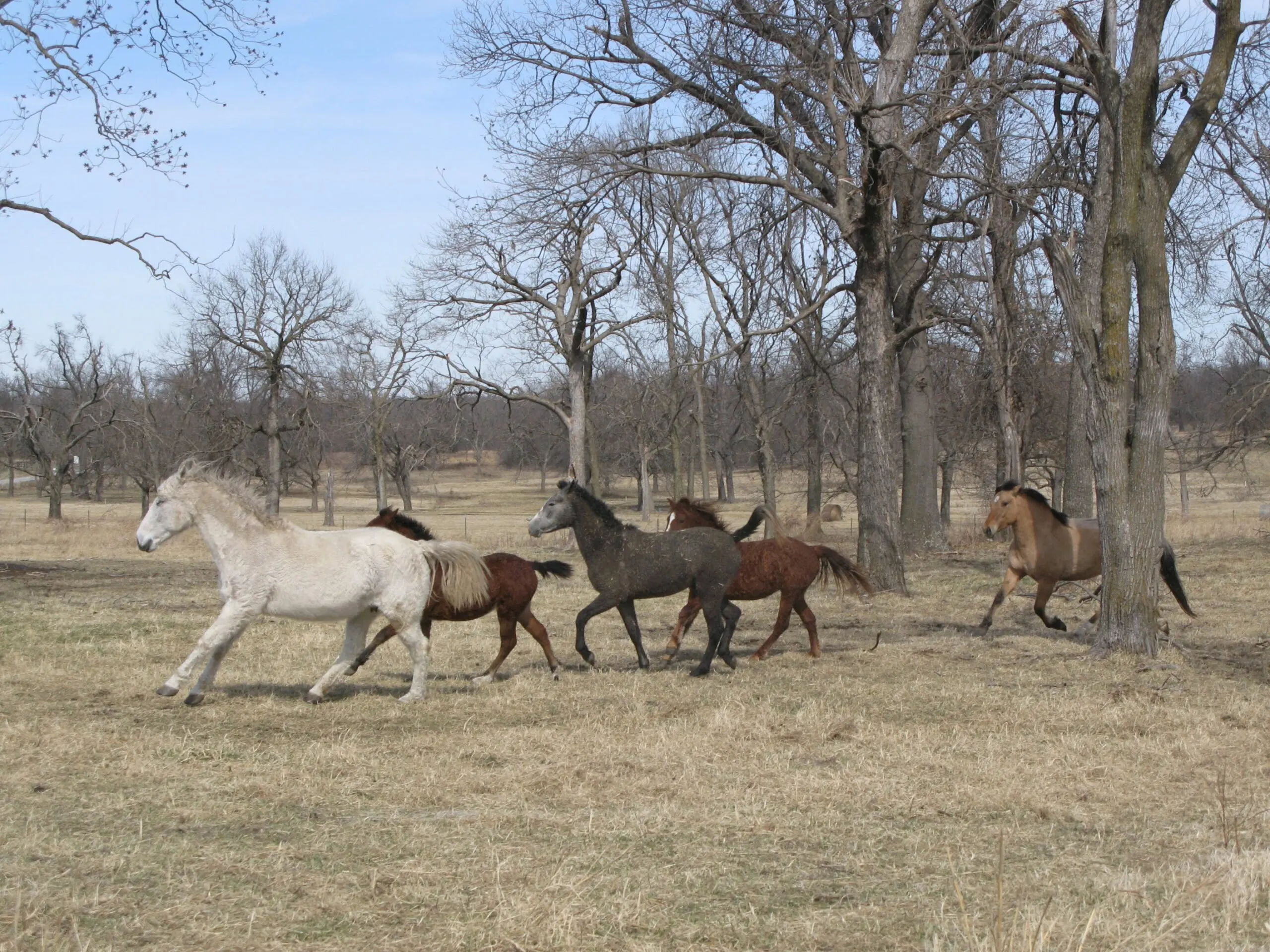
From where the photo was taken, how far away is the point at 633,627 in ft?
36.4

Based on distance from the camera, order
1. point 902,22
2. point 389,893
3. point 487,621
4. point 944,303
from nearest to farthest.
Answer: point 389,893 → point 487,621 → point 902,22 → point 944,303

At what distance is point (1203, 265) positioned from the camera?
1620cm

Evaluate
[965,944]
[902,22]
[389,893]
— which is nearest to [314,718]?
[389,893]

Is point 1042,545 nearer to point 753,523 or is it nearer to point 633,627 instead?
point 753,523

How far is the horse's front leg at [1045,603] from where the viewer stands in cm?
1377

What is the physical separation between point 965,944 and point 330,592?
633 centimetres

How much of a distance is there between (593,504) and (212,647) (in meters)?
3.63

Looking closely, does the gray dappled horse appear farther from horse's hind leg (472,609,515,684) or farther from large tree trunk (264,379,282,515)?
large tree trunk (264,379,282,515)

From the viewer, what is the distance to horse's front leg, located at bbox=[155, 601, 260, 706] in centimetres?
933

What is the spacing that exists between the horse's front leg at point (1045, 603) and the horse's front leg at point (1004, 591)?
26 centimetres

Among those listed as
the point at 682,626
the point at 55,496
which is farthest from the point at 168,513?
the point at 55,496

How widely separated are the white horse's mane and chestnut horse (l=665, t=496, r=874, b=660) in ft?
13.6

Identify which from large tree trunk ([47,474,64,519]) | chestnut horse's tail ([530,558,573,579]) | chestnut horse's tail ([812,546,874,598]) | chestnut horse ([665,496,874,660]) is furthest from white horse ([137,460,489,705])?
large tree trunk ([47,474,64,519])

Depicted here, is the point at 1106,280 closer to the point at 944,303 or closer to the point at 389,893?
the point at 389,893
